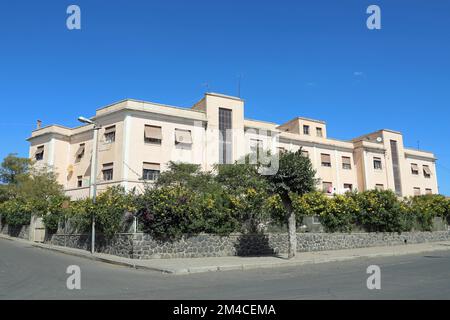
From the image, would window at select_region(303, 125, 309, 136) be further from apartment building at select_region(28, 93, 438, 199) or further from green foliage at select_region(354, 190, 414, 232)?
green foliage at select_region(354, 190, 414, 232)

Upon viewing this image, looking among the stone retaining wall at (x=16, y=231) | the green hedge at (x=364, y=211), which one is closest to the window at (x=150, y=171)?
the stone retaining wall at (x=16, y=231)

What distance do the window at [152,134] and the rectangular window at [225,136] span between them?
569 centimetres

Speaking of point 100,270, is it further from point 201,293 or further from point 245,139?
point 245,139

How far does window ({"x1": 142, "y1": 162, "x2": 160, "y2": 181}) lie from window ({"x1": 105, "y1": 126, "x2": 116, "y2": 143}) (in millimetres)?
3683

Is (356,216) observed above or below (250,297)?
above

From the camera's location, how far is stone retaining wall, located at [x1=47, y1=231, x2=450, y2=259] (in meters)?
17.1

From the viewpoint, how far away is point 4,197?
3666 centimetres

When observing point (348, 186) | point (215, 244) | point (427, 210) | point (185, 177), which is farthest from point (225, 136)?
point (348, 186)

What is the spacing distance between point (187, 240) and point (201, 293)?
30.2 ft

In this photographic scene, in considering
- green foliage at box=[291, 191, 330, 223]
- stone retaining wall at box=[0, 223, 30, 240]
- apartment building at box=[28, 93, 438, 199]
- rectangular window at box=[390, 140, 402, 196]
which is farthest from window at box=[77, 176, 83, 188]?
rectangular window at box=[390, 140, 402, 196]

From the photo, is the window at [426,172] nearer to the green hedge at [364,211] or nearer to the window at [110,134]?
the green hedge at [364,211]

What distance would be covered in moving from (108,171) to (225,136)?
10757 millimetres

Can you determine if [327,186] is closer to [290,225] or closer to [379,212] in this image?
[379,212]
